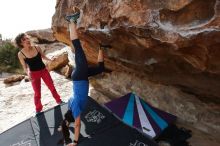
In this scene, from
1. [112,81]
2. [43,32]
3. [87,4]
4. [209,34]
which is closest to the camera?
[209,34]

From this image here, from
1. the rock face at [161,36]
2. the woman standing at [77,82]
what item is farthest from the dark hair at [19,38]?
the woman standing at [77,82]

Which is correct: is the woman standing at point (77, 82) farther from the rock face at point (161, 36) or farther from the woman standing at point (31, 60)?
the woman standing at point (31, 60)

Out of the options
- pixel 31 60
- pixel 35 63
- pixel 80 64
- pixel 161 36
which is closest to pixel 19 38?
pixel 31 60

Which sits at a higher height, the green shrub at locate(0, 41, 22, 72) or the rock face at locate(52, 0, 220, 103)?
the rock face at locate(52, 0, 220, 103)

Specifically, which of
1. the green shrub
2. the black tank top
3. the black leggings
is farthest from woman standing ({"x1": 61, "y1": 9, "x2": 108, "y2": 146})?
the green shrub

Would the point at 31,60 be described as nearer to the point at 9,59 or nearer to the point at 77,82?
the point at 77,82

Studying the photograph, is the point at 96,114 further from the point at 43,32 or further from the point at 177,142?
the point at 43,32

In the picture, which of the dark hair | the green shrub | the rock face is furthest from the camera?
the green shrub

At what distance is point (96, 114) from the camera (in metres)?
6.07

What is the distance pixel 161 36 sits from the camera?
4.21 m

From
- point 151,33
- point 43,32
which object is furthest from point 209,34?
point 43,32

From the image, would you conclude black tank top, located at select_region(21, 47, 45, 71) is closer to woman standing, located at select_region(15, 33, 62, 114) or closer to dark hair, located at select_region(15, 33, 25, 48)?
woman standing, located at select_region(15, 33, 62, 114)

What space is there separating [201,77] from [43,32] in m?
12.9

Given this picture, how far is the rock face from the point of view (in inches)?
152
